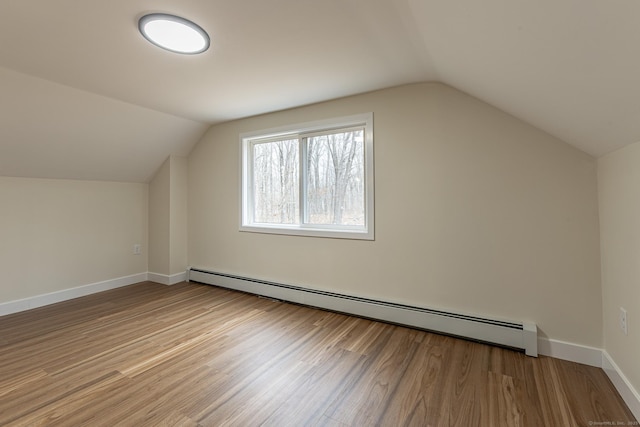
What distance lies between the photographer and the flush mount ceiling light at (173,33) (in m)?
1.55

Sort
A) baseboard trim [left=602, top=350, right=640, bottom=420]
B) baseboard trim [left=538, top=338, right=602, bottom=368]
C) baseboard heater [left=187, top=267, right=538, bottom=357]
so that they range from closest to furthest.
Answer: baseboard trim [left=602, top=350, right=640, bottom=420]
baseboard trim [left=538, top=338, right=602, bottom=368]
baseboard heater [left=187, top=267, right=538, bottom=357]

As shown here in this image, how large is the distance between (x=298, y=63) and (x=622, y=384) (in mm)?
2826

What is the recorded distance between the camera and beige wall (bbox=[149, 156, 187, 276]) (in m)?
3.88

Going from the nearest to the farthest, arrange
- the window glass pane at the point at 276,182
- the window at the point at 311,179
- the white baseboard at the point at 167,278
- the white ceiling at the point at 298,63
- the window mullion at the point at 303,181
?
1. the white ceiling at the point at 298,63
2. the window at the point at 311,179
3. the window mullion at the point at 303,181
4. the window glass pane at the point at 276,182
5. the white baseboard at the point at 167,278

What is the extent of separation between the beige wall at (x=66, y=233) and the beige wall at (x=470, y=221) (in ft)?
8.30

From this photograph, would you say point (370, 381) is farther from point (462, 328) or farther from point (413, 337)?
point (462, 328)

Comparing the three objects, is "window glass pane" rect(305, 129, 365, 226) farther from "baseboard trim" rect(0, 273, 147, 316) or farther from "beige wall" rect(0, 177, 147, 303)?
"baseboard trim" rect(0, 273, 147, 316)

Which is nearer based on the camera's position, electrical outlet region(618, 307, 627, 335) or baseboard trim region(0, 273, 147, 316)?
electrical outlet region(618, 307, 627, 335)

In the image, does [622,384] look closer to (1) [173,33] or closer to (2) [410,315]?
(2) [410,315]

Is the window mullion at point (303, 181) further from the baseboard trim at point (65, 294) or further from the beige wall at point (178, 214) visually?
the baseboard trim at point (65, 294)

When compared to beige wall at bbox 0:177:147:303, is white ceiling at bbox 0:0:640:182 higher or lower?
higher

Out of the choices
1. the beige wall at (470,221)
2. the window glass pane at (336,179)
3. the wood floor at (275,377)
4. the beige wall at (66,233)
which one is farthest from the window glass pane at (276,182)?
the beige wall at (66,233)

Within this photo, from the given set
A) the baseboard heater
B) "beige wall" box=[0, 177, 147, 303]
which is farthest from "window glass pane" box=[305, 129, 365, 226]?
"beige wall" box=[0, 177, 147, 303]

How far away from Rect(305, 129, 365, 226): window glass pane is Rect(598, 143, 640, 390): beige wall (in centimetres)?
175
